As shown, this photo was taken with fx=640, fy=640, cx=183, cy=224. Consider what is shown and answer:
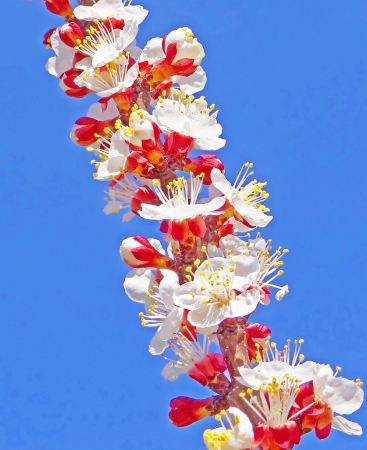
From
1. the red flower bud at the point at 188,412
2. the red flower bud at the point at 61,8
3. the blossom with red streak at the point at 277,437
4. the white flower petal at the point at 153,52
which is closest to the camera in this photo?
the blossom with red streak at the point at 277,437

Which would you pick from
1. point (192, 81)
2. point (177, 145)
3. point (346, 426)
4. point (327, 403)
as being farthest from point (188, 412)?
point (192, 81)

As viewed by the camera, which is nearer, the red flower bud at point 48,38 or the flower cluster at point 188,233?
the flower cluster at point 188,233

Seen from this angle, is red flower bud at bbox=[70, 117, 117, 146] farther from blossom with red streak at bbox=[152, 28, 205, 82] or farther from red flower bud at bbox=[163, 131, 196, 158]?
red flower bud at bbox=[163, 131, 196, 158]

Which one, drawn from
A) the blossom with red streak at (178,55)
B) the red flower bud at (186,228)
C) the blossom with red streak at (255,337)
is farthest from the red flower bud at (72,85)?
the blossom with red streak at (255,337)

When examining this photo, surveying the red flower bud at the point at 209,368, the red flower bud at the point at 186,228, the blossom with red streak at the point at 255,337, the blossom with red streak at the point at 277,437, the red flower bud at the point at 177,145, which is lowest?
the blossom with red streak at the point at 277,437

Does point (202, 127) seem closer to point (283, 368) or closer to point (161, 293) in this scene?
point (161, 293)

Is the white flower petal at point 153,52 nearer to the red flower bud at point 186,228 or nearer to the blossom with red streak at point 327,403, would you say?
the red flower bud at point 186,228

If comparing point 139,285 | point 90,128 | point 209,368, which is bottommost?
point 209,368

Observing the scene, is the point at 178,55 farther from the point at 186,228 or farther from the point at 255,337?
the point at 255,337

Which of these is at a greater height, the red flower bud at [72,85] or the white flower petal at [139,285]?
the red flower bud at [72,85]
